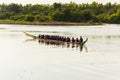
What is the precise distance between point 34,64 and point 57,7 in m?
85.6

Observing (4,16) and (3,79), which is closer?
(3,79)

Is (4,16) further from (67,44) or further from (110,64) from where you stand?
(110,64)

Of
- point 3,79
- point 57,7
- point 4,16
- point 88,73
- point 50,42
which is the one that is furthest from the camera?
point 57,7

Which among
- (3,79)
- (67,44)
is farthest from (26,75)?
(67,44)

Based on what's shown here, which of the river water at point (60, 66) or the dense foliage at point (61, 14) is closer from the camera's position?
the river water at point (60, 66)

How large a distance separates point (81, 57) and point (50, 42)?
44.9 feet

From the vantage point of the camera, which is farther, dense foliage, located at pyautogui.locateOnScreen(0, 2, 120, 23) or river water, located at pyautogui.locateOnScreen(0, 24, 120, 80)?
dense foliage, located at pyautogui.locateOnScreen(0, 2, 120, 23)

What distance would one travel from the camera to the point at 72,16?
299ft

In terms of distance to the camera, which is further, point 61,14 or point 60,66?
point 61,14

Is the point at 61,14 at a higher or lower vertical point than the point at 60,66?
higher

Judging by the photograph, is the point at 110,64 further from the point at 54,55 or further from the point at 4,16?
the point at 4,16

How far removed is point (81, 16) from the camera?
302 ft

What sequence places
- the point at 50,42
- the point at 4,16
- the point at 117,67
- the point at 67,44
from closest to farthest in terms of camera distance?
the point at 117,67
the point at 67,44
the point at 50,42
the point at 4,16

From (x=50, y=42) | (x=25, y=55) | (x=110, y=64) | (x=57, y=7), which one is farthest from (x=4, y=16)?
(x=110, y=64)
